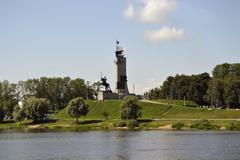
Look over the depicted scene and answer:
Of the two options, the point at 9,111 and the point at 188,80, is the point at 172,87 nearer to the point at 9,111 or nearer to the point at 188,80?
the point at 188,80

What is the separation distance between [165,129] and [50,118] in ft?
191

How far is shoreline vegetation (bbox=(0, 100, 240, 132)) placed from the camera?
401ft

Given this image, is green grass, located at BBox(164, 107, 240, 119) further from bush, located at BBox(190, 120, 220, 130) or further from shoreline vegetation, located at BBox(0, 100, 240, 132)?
bush, located at BBox(190, 120, 220, 130)

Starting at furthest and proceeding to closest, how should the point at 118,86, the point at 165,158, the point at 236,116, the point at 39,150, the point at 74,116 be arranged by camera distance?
the point at 118,86
the point at 74,116
the point at 236,116
the point at 39,150
the point at 165,158

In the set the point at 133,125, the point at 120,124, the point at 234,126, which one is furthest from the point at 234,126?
the point at 120,124

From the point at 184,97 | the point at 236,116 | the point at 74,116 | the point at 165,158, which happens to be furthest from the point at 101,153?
the point at 184,97

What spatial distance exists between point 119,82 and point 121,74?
2.75m

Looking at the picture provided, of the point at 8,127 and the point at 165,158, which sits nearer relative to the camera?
the point at 165,158

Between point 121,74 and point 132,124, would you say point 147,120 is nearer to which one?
point 132,124

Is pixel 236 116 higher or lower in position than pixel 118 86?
lower

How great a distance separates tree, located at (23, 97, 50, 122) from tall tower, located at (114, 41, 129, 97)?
2804 cm

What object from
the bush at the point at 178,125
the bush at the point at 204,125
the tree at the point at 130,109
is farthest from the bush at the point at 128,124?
the bush at the point at 204,125

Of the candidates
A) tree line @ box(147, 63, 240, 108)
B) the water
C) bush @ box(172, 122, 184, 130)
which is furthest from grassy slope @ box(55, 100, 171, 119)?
the water

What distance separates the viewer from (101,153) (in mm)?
67438
